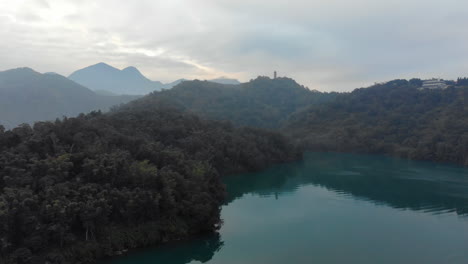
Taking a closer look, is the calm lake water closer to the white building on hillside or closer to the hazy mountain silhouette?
the white building on hillside

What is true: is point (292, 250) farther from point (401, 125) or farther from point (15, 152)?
point (401, 125)

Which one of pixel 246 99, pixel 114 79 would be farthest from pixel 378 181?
pixel 114 79

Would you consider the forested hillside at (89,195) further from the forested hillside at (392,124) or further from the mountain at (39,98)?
the mountain at (39,98)

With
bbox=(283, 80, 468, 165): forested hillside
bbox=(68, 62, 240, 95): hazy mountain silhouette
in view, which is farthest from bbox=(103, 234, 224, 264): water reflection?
bbox=(68, 62, 240, 95): hazy mountain silhouette

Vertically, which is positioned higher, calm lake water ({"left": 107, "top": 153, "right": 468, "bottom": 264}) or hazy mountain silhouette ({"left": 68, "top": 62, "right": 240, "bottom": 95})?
hazy mountain silhouette ({"left": 68, "top": 62, "right": 240, "bottom": 95})

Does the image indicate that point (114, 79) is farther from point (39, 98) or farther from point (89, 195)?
point (89, 195)

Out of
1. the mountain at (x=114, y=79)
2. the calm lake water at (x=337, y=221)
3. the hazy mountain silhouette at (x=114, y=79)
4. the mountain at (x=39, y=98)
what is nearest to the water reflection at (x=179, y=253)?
the calm lake water at (x=337, y=221)
